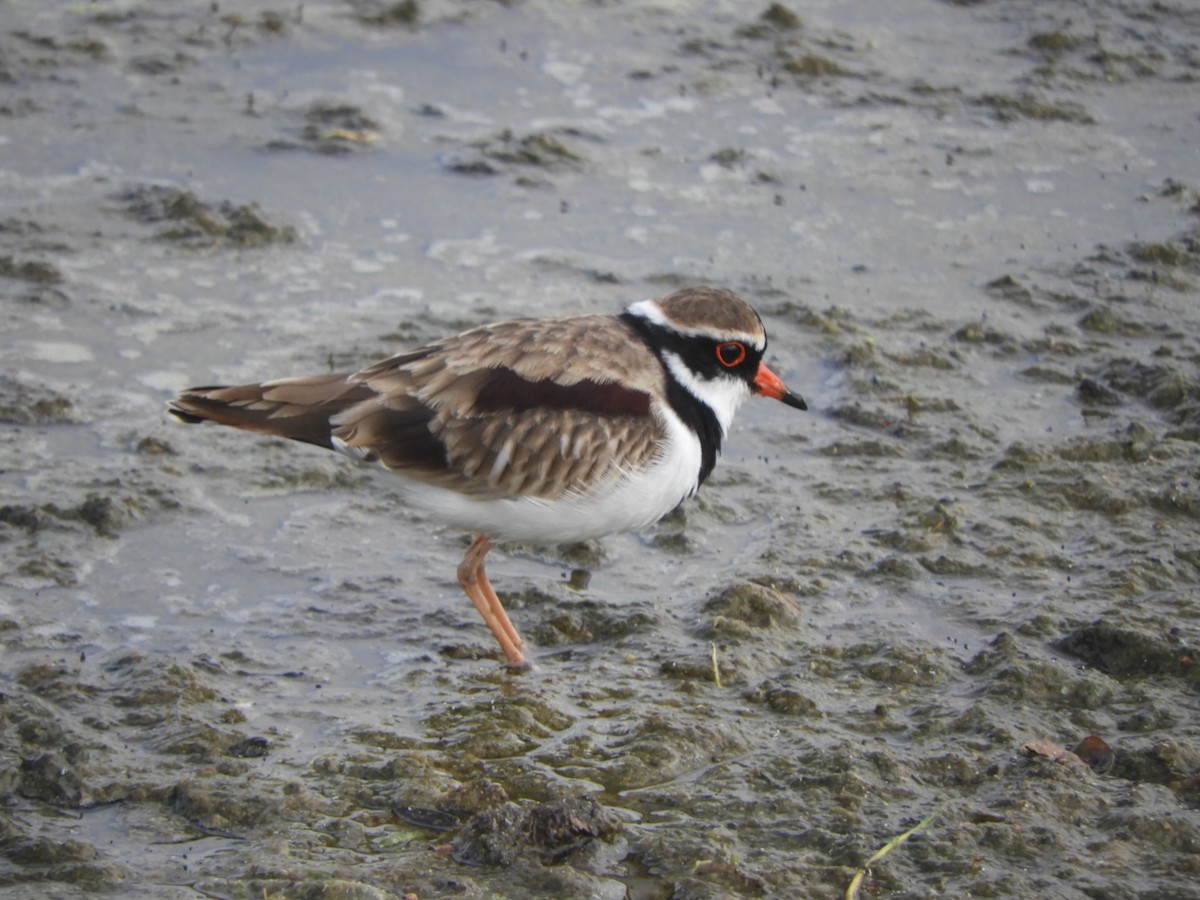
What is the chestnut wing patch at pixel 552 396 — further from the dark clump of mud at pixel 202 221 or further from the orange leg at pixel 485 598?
the dark clump of mud at pixel 202 221

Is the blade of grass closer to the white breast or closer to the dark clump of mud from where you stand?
the white breast

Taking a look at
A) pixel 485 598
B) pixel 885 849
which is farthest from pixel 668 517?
pixel 885 849

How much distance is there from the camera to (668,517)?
6.84 meters

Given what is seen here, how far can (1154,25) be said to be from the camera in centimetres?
1136

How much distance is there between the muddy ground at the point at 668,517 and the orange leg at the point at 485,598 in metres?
0.18

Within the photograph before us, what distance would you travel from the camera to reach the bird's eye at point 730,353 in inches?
238

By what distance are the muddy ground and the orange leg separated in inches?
6.9

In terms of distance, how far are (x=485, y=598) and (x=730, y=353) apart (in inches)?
52.9

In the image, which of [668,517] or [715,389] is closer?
[715,389]

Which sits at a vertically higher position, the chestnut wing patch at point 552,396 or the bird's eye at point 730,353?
the bird's eye at point 730,353

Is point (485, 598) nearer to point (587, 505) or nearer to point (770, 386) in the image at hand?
point (587, 505)

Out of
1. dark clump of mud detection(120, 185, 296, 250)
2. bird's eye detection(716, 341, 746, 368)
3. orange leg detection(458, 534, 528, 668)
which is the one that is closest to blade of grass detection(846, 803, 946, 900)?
orange leg detection(458, 534, 528, 668)

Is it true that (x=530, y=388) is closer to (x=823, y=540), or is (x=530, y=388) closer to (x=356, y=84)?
(x=823, y=540)

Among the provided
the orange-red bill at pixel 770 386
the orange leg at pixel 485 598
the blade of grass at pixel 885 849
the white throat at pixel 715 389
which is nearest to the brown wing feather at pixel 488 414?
the white throat at pixel 715 389
